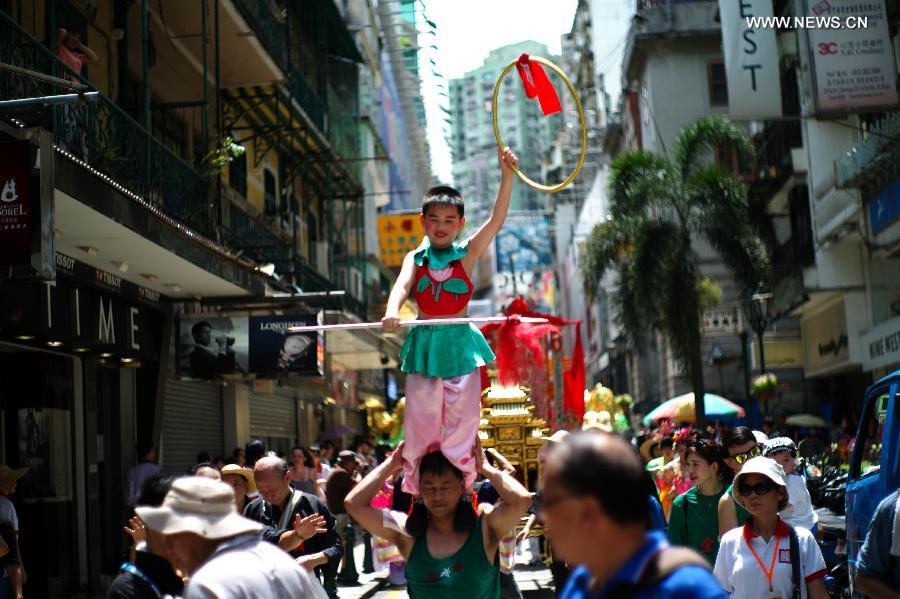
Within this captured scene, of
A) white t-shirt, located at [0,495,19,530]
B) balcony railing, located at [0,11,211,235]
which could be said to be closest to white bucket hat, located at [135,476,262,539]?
white t-shirt, located at [0,495,19,530]

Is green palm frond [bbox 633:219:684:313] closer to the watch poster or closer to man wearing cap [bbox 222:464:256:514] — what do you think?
the watch poster

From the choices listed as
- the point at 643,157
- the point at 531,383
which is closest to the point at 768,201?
the point at 643,157

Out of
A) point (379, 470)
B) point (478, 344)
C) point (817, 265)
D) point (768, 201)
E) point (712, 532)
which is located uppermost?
point (768, 201)

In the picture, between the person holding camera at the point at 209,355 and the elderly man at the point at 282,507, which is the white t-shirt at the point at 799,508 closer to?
the elderly man at the point at 282,507

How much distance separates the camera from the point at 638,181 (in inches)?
1187

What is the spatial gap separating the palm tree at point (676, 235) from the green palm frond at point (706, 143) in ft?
0.08

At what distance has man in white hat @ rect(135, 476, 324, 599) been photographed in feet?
14.2

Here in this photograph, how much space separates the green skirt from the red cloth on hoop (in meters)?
8.13

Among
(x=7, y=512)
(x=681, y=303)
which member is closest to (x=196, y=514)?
(x=7, y=512)

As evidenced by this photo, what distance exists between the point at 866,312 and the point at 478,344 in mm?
23937

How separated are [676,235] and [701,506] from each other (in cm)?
2149

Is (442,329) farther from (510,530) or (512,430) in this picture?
(512,430)

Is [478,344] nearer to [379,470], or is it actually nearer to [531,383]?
[379,470]

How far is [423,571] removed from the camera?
588 cm
